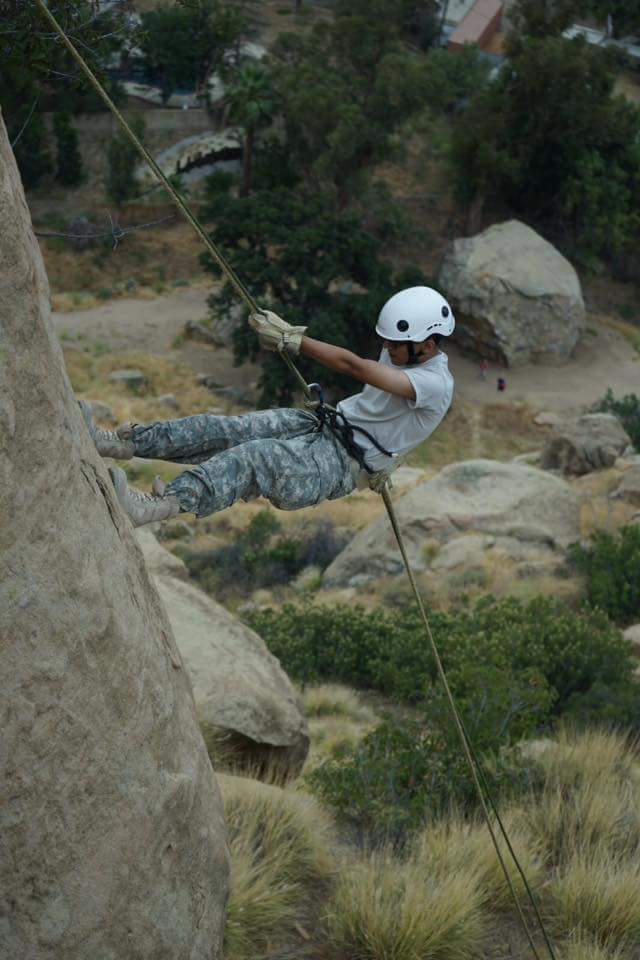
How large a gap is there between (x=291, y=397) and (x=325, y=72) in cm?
1331

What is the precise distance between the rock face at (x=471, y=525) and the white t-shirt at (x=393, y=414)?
11.6 metres

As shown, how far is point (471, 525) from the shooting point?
20.2m

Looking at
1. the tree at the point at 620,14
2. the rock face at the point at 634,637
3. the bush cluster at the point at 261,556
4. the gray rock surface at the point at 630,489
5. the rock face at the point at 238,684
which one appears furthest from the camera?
the tree at the point at 620,14

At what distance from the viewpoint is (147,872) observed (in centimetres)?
579

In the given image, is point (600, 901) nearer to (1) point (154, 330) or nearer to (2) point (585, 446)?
(2) point (585, 446)

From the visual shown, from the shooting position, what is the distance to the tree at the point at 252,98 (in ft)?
152

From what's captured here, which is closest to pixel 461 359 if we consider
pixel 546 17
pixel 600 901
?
pixel 546 17

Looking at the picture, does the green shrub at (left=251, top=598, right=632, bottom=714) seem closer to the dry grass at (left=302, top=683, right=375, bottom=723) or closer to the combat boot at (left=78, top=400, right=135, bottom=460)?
the dry grass at (left=302, top=683, right=375, bottom=723)

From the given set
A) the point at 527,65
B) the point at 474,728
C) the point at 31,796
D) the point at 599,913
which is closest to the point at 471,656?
the point at 474,728

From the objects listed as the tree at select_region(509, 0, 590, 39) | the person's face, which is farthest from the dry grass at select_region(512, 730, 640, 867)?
the tree at select_region(509, 0, 590, 39)

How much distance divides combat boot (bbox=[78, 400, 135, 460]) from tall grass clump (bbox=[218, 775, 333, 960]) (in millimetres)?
2768

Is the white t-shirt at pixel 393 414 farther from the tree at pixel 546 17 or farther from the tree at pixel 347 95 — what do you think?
the tree at pixel 546 17

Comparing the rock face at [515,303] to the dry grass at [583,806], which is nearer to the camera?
the dry grass at [583,806]

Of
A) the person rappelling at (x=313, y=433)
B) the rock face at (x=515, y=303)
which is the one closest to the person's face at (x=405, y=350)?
the person rappelling at (x=313, y=433)
